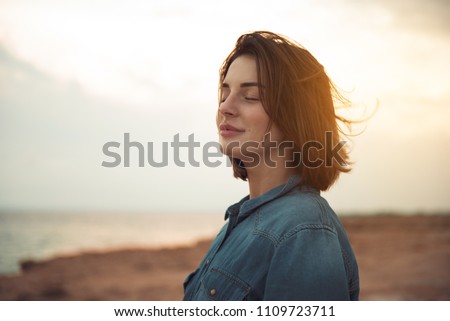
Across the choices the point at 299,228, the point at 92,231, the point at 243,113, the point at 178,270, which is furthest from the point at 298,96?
the point at 92,231

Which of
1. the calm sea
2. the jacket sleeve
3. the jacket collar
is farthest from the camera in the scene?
the calm sea

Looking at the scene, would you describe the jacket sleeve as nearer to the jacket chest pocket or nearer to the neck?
the jacket chest pocket

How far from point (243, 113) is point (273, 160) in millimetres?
186

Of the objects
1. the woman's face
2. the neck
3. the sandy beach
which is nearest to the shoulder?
the neck

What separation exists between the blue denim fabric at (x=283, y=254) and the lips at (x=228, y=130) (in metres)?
0.23

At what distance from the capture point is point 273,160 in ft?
5.05

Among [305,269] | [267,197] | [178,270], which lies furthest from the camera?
[178,270]

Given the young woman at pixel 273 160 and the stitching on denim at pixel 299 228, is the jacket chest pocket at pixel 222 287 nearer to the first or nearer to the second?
the young woman at pixel 273 160

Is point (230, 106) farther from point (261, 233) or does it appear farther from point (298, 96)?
point (261, 233)

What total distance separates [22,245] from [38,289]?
20.0 meters

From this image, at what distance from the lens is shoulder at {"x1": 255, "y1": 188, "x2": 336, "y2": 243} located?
1.26 metres

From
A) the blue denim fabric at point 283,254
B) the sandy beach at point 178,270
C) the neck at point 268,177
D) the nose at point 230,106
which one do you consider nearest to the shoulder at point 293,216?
the blue denim fabric at point 283,254

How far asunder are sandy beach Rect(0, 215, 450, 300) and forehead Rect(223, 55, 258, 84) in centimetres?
557

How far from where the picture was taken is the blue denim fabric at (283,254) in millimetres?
1217
